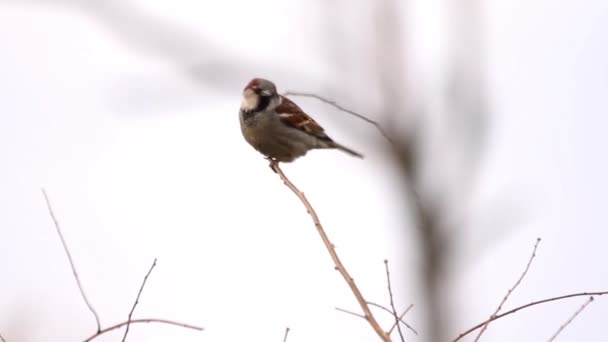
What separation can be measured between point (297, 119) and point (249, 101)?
1.47ft

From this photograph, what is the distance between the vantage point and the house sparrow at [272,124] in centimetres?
652

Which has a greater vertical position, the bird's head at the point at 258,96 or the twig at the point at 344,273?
the bird's head at the point at 258,96

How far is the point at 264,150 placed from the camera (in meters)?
6.60

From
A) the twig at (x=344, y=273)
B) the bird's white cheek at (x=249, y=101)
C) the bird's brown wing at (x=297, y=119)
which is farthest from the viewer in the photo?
the bird's brown wing at (x=297, y=119)

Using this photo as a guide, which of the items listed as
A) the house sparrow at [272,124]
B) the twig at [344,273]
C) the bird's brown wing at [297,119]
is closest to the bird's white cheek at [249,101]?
the house sparrow at [272,124]

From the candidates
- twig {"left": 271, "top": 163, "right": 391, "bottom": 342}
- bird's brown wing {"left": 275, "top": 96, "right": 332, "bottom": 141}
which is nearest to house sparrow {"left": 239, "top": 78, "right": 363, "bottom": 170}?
bird's brown wing {"left": 275, "top": 96, "right": 332, "bottom": 141}

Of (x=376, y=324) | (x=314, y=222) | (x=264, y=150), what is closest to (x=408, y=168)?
(x=376, y=324)

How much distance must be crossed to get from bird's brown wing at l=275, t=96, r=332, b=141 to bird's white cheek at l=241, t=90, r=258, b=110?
7.8 inches

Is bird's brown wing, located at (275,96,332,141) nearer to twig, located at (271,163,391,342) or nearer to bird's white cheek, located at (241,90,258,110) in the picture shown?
bird's white cheek, located at (241,90,258,110)

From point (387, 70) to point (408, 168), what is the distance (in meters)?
0.35

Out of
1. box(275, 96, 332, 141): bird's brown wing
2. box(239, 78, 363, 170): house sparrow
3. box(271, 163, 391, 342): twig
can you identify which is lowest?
box(271, 163, 391, 342): twig

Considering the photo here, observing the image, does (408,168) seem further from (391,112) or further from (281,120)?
(281,120)

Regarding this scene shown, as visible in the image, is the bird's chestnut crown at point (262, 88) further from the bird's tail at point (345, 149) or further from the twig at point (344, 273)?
the twig at point (344, 273)

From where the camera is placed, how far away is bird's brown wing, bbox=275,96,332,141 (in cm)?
669
